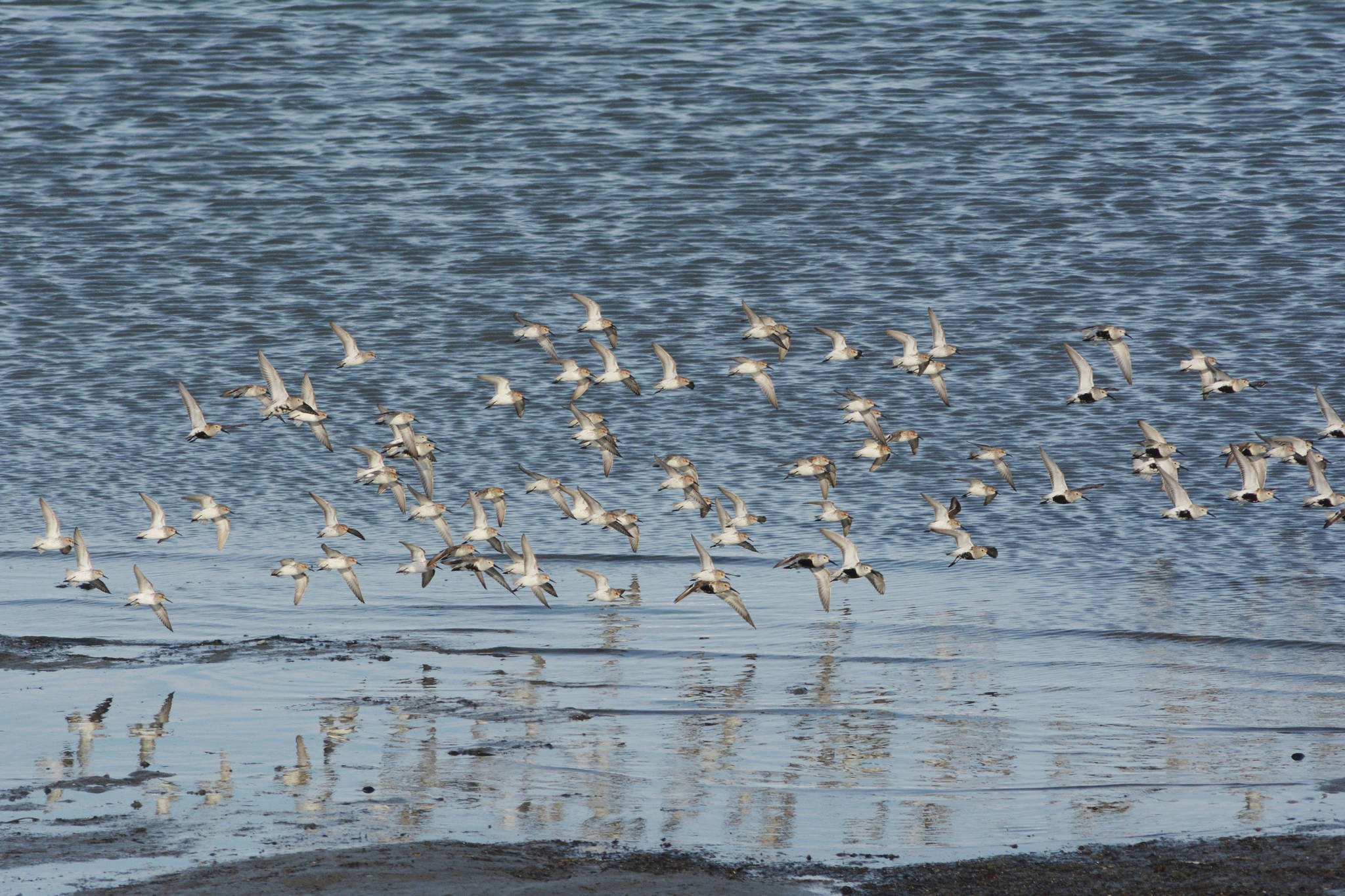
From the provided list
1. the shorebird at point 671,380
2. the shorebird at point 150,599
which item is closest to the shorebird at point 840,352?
the shorebird at point 671,380

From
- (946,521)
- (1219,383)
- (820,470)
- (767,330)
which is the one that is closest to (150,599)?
(946,521)

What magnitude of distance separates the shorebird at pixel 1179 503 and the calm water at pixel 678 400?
0.67m

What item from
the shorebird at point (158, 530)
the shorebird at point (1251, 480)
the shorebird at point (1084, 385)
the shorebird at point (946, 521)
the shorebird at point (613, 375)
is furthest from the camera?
the shorebird at point (613, 375)

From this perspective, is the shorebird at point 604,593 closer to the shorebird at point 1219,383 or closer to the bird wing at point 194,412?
the bird wing at point 194,412

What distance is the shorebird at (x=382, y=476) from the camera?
2300cm

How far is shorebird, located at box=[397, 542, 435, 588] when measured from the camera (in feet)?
67.9

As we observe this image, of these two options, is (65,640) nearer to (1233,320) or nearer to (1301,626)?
(1301,626)

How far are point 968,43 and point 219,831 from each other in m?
39.9

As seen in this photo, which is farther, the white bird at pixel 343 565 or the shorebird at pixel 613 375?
the shorebird at pixel 613 375

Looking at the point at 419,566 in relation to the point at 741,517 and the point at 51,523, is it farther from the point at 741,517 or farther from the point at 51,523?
the point at 741,517

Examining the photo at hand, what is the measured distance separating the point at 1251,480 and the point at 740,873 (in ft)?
45.9

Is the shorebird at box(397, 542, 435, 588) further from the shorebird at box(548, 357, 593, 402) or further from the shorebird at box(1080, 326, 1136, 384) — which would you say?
the shorebird at box(1080, 326, 1136, 384)

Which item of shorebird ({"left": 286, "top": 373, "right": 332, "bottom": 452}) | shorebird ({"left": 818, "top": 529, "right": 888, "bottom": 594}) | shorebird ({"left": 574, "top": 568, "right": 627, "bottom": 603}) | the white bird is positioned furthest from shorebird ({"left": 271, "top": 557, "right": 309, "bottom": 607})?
shorebird ({"left": 818, "top": 529, "right": 888, "bottom": 594})

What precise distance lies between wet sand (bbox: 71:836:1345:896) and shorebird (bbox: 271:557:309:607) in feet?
28.5
